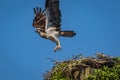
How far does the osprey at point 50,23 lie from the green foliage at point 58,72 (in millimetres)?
701

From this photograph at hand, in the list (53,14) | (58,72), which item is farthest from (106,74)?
(53,14)

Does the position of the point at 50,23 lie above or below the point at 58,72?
above

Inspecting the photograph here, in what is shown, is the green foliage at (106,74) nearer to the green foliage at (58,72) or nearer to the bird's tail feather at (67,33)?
the green foliage at (58,72)

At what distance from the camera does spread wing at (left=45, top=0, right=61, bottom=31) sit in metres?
13.2

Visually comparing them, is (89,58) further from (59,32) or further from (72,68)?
(59,32)

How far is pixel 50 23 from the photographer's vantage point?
13789mm

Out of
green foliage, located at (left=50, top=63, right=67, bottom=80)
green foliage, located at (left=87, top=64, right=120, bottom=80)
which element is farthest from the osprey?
green foliage, located at (left=87, top=64, right=120, bottom=80)

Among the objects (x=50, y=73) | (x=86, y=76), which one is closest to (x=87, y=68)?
(x=86, y=76)

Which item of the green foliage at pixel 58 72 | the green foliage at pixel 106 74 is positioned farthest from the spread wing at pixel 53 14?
the green foliage at pixel 106 74

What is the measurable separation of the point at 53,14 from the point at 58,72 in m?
1.76

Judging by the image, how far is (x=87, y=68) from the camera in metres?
11.8

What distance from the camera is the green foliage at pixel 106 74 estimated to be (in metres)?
11.7

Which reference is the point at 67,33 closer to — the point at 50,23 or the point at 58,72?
the point at 50,23

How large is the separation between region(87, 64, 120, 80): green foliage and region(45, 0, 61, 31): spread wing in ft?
7.32
